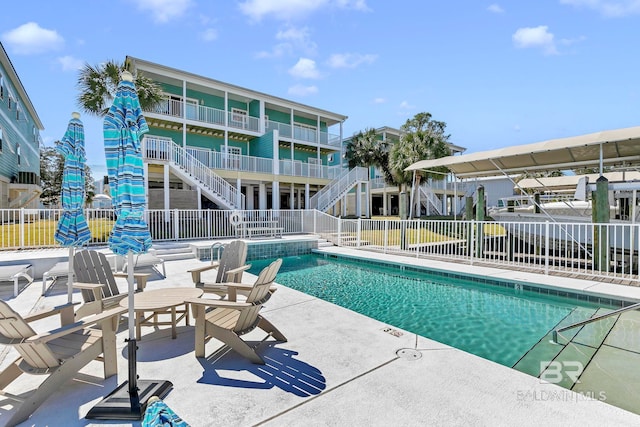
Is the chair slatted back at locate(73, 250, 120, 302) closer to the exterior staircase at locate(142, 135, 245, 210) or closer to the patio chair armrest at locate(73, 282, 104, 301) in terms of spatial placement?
the patio chair armrest at locate(73, 282, 104, 301)

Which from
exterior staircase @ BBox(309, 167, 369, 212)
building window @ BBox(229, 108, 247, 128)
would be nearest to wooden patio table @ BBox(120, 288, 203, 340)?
exterior staircase @ BBox(309, 167, 369, 212)

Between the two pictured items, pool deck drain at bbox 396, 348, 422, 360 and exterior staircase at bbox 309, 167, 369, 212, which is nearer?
pool deck drain at bbox 396, 348, 422, 360

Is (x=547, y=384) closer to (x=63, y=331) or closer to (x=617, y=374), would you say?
(x=617, y=374)

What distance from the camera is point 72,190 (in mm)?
4727

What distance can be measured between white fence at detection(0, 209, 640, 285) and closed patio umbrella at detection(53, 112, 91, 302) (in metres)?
6.88

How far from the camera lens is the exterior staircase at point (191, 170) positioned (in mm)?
14961

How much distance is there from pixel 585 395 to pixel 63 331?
4766mm

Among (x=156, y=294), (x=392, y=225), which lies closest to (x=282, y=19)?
(x=392, y=225)

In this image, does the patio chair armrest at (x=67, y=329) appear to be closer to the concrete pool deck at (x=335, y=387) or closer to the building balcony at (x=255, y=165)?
the concrete pool deck at (x=335, y=387)

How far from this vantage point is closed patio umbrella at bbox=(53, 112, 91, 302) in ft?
15.3

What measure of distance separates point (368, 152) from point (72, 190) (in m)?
21.9

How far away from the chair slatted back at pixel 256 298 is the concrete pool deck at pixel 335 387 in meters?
0.44

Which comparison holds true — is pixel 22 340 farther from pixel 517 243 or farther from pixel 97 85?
pixel 97 85

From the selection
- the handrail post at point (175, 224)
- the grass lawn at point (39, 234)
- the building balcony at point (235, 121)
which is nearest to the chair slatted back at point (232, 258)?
the grass lawn at point (39, 234)
